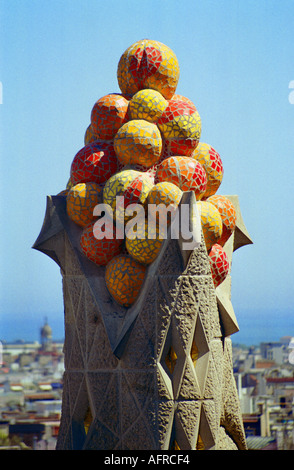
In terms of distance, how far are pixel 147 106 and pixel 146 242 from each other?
77.2 inches

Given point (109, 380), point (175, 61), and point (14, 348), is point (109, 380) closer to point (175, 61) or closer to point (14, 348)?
point (175, 61)

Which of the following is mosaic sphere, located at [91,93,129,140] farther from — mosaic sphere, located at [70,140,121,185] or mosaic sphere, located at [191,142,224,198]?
mosaic sphere, located at [191,142,224,198]

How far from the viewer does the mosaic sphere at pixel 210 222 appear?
12.6 m

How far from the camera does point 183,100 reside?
43.3 ft

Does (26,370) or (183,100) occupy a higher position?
(183,100)

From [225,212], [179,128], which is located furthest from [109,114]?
[225,212]

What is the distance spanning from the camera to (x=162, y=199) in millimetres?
12188

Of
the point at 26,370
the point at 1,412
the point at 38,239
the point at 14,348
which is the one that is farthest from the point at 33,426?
the point at 14,348

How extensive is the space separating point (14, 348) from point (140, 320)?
43422 millimetres

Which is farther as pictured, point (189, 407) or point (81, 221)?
point (81, 221)

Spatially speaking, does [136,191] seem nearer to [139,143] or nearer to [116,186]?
[116,186]

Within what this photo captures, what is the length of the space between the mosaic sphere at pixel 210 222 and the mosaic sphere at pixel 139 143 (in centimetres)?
93

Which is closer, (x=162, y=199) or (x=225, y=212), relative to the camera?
(x=162, y=199)

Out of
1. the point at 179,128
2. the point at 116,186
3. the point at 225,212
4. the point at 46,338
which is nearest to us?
the point at 116,186
